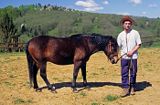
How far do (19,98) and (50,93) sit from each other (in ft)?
2.93

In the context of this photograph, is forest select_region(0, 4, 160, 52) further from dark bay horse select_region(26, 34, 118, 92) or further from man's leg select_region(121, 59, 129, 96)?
man's leg select_region(121, 59, 129, 96)

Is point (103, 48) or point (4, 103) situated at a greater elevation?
point (103, 48)

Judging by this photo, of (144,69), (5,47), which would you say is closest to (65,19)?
(5,47)

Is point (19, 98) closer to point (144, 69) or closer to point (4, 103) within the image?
point (4, 103)

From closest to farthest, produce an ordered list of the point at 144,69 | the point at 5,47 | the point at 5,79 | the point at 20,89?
the point at 20,89, the point at 5,79, the point at 144,69, the point at 5,47

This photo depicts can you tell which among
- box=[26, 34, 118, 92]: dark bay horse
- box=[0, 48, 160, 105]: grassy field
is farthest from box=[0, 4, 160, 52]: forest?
box=[26, 34, 118, 92]: dark bay horse

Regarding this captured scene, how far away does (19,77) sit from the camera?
37.4ft

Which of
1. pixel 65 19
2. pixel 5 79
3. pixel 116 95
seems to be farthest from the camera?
pixel 65 19

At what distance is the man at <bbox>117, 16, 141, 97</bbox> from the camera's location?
26.7 ft

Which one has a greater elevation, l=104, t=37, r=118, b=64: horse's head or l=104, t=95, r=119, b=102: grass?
l=104, t=37, r=118, b=64: horse's head

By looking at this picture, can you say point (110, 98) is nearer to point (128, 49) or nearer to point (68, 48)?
point (128, 49)

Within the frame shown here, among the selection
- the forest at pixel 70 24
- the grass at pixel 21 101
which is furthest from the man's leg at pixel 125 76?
the forest at pixel 70 24

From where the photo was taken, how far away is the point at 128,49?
8.27 meters

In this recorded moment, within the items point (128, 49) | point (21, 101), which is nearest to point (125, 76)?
point (128, 49)
